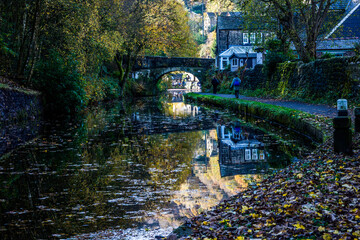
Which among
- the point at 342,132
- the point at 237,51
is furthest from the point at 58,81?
the point at 237,51

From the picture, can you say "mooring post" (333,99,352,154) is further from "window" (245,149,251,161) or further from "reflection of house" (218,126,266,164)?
"window" (245,149,251,161)

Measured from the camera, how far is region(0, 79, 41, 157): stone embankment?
1322 cm

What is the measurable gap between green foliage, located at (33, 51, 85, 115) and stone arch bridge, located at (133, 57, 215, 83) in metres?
27.9

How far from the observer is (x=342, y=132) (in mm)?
7484

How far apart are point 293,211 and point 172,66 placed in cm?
4749

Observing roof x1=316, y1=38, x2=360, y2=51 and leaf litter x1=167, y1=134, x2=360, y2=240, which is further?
roof x1=316, y1=38, x2=360, y2=51

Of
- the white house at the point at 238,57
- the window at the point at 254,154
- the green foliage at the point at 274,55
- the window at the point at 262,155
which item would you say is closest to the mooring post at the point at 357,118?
the window at the point at 262,155

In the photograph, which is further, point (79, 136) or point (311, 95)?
point (311, 95)

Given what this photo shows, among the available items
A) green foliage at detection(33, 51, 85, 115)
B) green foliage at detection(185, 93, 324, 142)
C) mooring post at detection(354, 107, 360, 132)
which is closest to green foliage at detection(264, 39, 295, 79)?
green foliage at detection(185, 93, 324, 142)

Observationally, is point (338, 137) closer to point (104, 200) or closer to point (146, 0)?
point (104, 200)

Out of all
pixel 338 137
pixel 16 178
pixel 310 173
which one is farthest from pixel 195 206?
pixel 16 178

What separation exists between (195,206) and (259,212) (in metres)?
1.54

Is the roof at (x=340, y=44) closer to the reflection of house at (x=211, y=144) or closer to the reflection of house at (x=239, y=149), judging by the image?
the reflection of house at (x=211, y=144)

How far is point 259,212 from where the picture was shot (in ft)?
15.4
